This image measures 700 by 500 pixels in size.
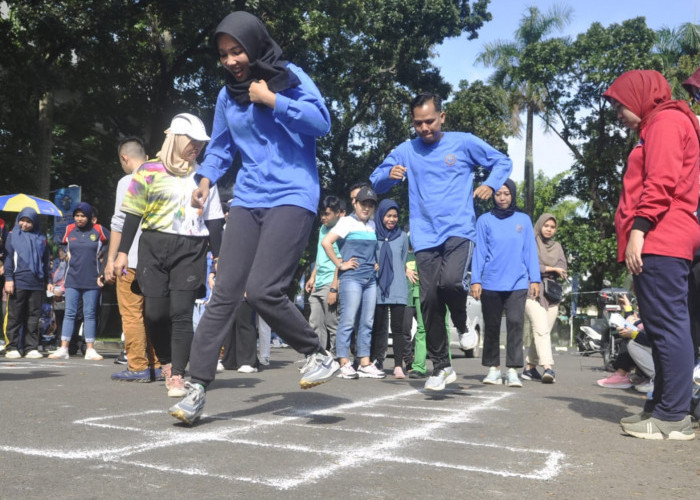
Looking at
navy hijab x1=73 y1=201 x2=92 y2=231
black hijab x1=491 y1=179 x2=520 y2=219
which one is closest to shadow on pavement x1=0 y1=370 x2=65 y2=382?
navy hijab x1=73 y1=201 x2=92 y2=231

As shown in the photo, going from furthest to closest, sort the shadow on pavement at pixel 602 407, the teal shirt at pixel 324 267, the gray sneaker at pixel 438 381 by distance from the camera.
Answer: the teal shirt at pixel 324 267 < the gray sneaker at pixel 438 381 < the shadow on pavement at pixel 602 407

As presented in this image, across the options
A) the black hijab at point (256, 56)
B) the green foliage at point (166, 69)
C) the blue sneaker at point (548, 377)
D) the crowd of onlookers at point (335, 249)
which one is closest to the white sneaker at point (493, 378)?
the crowd of onlookers at point (335, 249)

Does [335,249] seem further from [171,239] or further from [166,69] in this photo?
[166,69]

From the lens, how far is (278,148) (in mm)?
4875

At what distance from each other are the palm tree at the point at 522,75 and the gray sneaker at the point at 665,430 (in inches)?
1318

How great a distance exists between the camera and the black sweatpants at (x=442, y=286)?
21.3 feet

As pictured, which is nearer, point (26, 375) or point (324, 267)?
point (26, 375)

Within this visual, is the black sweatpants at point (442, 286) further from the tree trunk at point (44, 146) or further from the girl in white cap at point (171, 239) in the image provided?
the tree trunk at point (44, 146)

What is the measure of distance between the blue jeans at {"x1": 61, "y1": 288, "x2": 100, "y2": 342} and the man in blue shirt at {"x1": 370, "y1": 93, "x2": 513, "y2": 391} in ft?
19.1

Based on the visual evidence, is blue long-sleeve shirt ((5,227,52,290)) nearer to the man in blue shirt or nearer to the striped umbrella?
the striped umbrella

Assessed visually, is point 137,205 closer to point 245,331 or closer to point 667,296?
point 245,331

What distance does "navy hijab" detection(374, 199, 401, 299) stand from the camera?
31.0 feet

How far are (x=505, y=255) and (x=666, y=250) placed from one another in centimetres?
370

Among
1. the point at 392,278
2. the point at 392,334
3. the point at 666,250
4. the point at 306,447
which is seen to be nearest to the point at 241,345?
the point at 392,334
